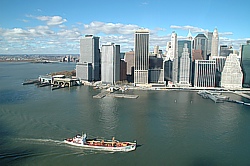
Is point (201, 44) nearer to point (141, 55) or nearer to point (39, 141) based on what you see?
point (141, 55)

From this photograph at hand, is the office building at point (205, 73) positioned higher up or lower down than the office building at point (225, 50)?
lower down

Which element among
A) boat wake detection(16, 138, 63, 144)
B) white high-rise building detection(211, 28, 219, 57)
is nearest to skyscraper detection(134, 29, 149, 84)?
white high-rise building detection(211, 28, 219, 57)

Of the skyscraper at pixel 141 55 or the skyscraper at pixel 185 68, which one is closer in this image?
the skyscraper at pixel 185 68

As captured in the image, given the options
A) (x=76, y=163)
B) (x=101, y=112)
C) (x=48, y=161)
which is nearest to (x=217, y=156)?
(x=76, y=163)

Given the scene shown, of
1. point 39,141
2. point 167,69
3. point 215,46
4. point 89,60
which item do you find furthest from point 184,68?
point 39,141

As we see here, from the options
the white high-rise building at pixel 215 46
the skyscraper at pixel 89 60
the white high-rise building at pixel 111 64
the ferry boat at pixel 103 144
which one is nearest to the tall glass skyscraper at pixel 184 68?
the white high-rise building at pixel 111 64

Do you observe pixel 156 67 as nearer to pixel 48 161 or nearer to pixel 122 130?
pixel 122 130

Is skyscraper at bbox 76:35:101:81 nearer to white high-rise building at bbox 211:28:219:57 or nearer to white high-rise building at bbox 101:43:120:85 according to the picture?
white high-rise building at bbox 101:43:120:85

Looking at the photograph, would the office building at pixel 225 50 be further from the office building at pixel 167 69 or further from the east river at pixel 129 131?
the east river at pixel 129 131

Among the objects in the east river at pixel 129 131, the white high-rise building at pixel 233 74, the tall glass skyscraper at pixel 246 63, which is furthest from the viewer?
the tall glass skyscraper at pixel 246 63
